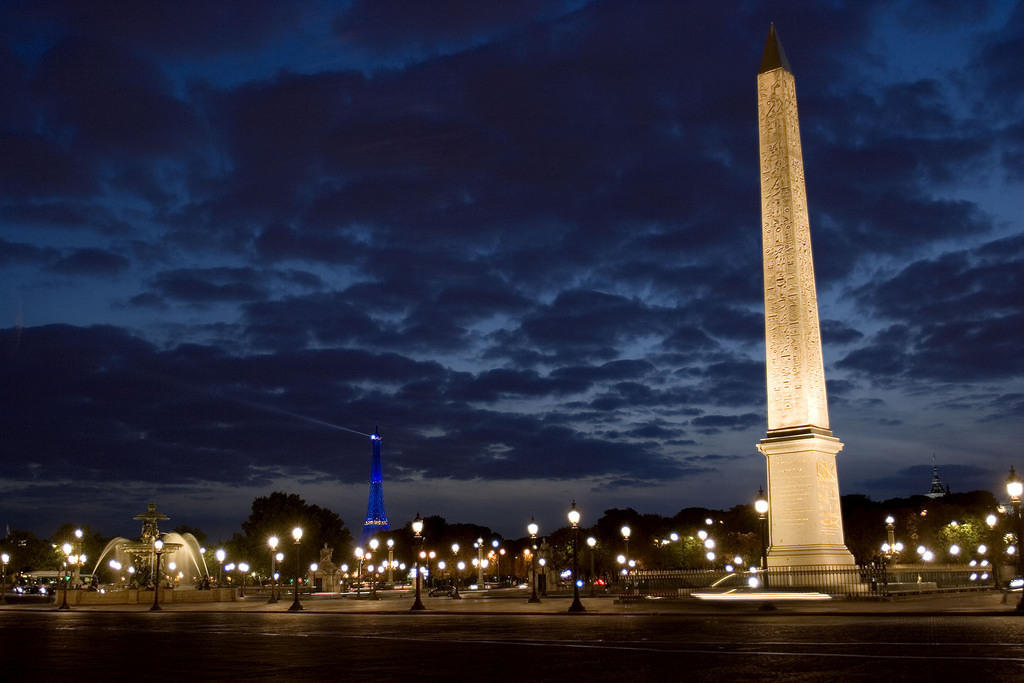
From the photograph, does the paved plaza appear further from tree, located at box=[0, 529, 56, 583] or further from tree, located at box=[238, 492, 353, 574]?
tree, located at box=[0, 529, 56, 583]

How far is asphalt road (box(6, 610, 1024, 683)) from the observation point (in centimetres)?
1280

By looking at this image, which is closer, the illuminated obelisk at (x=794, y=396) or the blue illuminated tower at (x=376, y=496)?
the illuminated obelisk at (x=794, y=396)

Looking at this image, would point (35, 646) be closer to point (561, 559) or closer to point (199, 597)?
point (199, 597)

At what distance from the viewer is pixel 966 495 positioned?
435ft

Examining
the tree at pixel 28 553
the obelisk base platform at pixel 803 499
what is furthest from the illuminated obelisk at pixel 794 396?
the tree at pixel 28 553

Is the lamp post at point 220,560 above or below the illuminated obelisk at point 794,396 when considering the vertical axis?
below

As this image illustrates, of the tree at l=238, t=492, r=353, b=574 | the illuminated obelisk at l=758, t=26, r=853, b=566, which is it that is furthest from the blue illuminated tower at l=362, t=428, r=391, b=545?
the illuminated obelisk at l=758, t=26, r=853, b=566

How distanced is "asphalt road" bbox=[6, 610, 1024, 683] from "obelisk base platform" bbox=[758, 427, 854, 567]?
9232 mm

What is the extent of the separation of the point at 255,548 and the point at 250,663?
353 ft

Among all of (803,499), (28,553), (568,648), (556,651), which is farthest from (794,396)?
(28,553)

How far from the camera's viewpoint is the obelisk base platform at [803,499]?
36.2 m

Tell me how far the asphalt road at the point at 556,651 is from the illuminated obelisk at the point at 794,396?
31.0 feet

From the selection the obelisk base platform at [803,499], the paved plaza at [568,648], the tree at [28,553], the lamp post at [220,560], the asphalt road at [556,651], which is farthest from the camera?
the tree at [28,553]

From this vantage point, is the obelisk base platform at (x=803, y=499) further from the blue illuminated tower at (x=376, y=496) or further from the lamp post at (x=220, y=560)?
the blue illuminated tower at (x=376, y=496)
